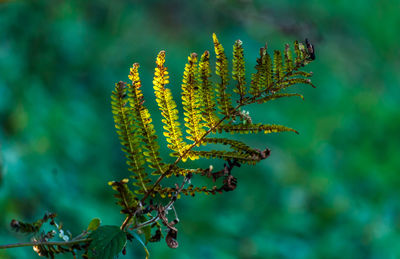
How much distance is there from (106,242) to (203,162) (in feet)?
8.84

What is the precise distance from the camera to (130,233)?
73 centimetres

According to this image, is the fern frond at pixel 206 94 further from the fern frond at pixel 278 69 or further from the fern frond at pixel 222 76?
the fern frond at pixel 278 69

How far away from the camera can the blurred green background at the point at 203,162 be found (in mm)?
2922

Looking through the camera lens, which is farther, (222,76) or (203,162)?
(203,162)

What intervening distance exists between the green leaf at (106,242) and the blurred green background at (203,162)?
1.70 m

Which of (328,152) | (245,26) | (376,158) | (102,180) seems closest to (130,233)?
(102,180)

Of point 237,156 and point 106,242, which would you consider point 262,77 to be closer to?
point 237,156

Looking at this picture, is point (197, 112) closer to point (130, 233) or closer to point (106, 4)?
point (130, 233)

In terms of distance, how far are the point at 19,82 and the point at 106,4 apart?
1639 millimetres

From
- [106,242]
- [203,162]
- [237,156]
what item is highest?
[203,162]

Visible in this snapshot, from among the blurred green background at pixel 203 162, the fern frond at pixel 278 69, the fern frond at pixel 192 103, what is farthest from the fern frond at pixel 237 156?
the blurred green background at pixel 203 162

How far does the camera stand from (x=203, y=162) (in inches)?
133

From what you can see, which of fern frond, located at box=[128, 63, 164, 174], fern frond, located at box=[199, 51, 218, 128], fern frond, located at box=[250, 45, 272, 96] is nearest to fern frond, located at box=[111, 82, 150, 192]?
fern frond, located at box=[128, 63, 164, 174]

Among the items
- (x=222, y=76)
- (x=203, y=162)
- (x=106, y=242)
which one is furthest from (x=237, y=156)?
(x=203, y=162)
